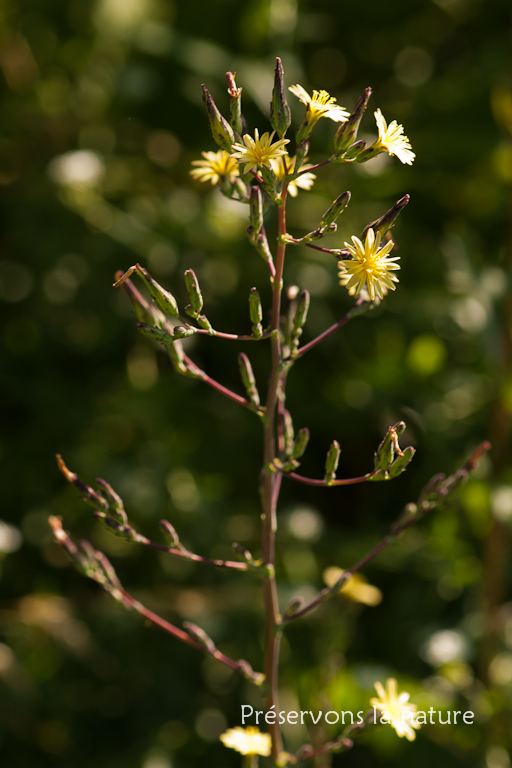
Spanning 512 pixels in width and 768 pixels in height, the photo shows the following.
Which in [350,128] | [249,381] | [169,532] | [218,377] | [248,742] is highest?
[218,377]

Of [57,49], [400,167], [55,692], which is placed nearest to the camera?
[55,692]

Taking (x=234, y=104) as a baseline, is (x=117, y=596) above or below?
below

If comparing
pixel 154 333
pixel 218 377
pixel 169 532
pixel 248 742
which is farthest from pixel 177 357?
pixel 218 377

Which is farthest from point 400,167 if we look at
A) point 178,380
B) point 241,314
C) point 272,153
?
point 272,153

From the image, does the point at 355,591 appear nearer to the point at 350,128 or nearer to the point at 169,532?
the point at 169,532

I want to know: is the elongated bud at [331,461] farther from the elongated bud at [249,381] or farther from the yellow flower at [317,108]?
the yellow flower at [317,108]

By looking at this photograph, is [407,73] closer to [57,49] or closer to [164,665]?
[57,49]

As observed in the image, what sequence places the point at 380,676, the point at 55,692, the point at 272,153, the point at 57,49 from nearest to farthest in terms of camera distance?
the point at 272,153, the point at 380,676, the point at 55,692, the point at 57,49

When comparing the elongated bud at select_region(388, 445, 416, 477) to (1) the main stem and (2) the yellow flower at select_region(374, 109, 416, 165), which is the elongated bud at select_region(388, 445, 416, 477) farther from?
(2) the yellow flower at select_region(374, 109, 416, 165)
